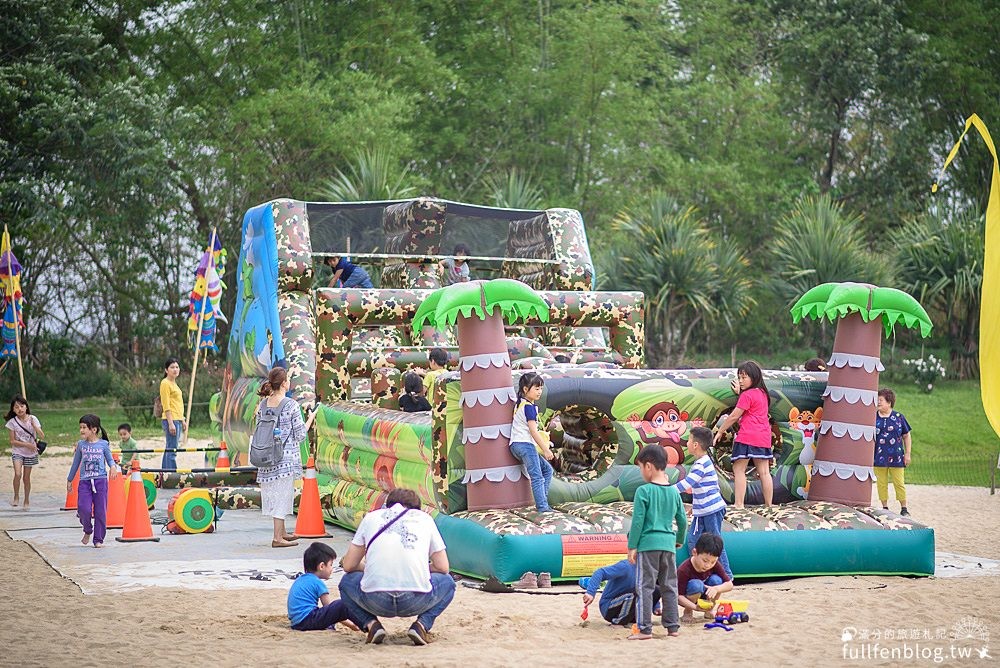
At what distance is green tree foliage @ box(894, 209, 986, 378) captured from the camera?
24.0m

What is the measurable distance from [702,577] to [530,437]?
5.54ft

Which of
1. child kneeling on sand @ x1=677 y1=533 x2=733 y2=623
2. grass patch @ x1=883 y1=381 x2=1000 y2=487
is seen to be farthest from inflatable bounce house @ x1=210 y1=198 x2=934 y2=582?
grass patch @ x1=883 y1=381 x2=1000 y2=487

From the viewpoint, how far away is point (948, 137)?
35.1 m

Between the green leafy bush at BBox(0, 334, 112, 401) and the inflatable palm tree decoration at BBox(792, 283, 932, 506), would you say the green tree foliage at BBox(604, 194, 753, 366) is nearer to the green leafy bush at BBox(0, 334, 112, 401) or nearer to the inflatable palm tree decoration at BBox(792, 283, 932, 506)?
the green leafy bush at BBox(0, 334, 112, 401)

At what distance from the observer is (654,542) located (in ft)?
23.1

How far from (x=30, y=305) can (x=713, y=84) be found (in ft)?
58.8

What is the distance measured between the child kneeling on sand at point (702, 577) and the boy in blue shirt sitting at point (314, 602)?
6.12ft

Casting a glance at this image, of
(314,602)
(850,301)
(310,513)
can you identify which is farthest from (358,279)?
(314,602)

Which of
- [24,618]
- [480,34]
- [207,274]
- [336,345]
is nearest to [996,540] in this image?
[336,345]

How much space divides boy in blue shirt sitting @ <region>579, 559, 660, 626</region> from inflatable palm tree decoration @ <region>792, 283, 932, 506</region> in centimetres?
261

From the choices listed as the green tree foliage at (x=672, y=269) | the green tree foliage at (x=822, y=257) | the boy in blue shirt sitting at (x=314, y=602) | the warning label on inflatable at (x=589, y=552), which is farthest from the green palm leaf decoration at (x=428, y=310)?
the green tree foliage at (x=822, y=257)

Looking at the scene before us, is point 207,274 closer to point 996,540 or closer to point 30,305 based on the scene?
point 996,540

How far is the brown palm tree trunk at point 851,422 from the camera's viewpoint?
9.41m

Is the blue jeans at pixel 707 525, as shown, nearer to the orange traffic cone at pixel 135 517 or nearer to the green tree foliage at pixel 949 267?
the orange traffic cone at pixel 135 517
